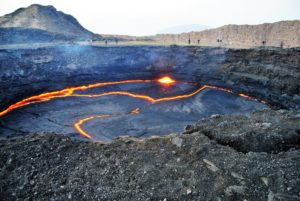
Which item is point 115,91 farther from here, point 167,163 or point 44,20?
point 44,20

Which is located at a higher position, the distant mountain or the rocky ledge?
the distant mountain

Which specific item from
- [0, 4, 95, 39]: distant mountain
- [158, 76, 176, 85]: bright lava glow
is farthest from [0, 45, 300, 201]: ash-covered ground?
[0, 4, 95, 39]: distant mountain

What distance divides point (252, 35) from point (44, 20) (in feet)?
141

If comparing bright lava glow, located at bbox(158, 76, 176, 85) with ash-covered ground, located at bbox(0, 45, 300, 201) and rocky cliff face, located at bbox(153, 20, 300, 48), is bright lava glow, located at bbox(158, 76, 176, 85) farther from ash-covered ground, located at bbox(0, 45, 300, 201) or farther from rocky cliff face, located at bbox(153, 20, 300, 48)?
ash-covered ground, located at bbox(0, 45, 300, 201)

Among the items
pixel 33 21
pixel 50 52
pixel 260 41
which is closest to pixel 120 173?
pixel 50 52

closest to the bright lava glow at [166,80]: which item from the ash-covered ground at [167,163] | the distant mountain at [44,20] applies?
the ash-covered ground at [167,163]

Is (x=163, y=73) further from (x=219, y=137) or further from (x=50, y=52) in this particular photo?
(x=219, y=137)

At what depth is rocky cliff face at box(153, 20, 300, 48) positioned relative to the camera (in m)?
42.7

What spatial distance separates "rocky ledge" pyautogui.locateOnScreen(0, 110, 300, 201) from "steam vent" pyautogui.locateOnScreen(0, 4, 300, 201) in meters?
0.03

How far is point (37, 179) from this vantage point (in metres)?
8.59

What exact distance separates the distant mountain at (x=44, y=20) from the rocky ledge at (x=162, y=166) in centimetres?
5162

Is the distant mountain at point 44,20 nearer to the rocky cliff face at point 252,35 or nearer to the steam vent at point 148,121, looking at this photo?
the steam vent at point 148,121

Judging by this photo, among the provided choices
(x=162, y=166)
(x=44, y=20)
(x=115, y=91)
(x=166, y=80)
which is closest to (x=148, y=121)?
(x=115, y=91)

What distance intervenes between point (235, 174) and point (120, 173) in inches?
137
